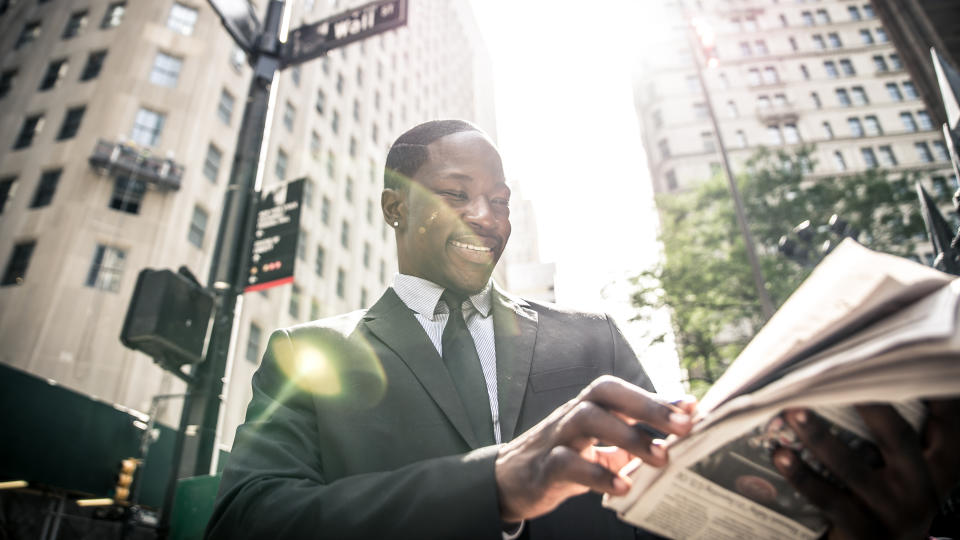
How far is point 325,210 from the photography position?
28.4 metres

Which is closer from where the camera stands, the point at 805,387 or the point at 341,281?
the point at 805,387

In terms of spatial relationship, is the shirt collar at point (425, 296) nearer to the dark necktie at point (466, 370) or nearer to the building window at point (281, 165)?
the dark necktie at point (466, 370)

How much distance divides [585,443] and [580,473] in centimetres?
6

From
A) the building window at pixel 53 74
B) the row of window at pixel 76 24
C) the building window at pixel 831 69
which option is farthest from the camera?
the building window at pixel 831 69

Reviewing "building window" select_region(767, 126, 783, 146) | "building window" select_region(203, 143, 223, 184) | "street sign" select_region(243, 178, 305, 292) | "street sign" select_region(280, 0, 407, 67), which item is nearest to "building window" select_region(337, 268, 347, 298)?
"building window" select_region(203, 143, 223, 184)

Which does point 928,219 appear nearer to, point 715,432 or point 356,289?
point 715,432

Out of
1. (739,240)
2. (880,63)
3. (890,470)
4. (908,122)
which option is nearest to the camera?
(890,470)

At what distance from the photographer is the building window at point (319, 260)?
26.8 metres

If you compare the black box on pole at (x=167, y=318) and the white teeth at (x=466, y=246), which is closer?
the white teeth at (x=466, y=246)

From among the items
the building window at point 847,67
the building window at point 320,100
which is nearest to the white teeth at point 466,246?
the building window at point 320,100

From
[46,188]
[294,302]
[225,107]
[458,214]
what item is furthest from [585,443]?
[225,107]

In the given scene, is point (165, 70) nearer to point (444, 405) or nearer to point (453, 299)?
point (453, 299)

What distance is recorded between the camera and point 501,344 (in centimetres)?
199

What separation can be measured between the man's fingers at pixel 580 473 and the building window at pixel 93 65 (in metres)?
27.4
